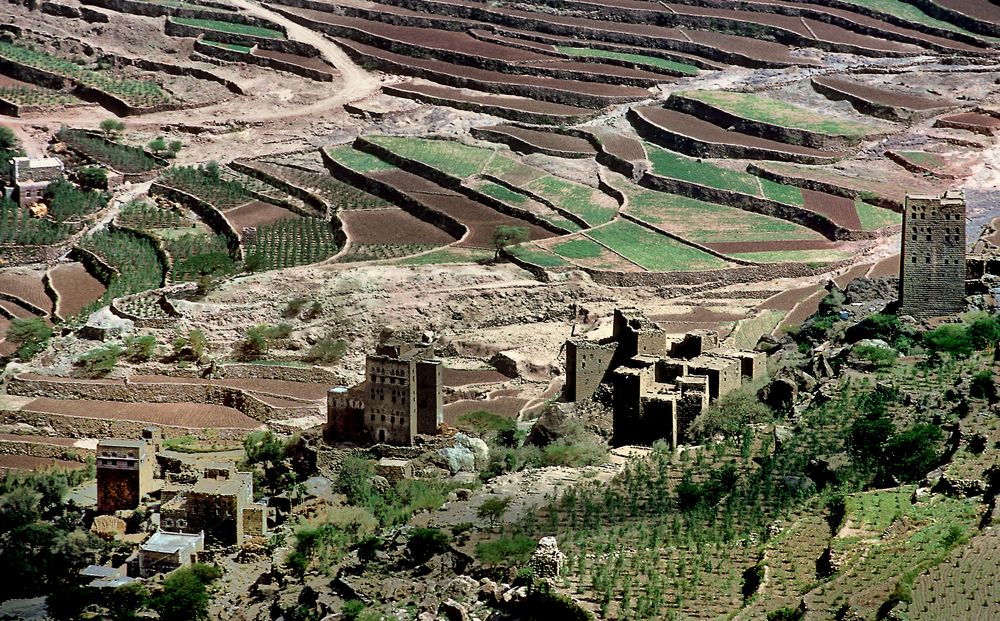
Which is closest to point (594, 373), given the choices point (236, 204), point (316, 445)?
point (316, 445)

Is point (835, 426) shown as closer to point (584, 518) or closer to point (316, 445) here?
point (584, 518)

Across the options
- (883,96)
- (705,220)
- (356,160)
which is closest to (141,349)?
(705,220)

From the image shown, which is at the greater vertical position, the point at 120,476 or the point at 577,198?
the point at 577,198

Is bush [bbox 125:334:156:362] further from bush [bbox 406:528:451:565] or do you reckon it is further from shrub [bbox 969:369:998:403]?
shrub [bbox 969:369:998:403]

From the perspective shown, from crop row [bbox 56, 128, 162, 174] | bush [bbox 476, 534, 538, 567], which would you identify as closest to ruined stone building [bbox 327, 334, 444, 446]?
bush [bbox 476, 534, 538, 567]

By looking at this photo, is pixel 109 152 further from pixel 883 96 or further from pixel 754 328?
pixel 883 96

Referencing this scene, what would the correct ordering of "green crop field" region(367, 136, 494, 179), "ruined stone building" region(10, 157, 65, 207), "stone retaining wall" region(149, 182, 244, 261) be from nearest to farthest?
"stone retaining wall" region(149, 182, 244, 261) < "ruined stone building" region(10, 157, 65, 207) < "green crop field" region(367, 136, 494, 179)
